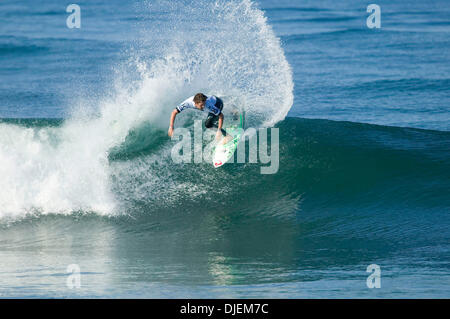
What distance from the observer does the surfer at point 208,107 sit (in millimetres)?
10875

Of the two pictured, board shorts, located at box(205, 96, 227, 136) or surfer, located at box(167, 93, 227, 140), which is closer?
surfer, located at box(167, 93, 227, 140)

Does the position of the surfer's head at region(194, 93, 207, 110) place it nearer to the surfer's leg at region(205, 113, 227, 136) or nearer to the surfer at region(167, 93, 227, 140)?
the surfer at region(167, 93, 227, 140)

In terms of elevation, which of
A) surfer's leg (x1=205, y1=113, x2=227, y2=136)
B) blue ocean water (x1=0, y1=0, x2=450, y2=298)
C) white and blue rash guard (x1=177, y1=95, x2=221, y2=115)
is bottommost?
blue ocean water (x1=0, y1=0, x2=450, y2=298)

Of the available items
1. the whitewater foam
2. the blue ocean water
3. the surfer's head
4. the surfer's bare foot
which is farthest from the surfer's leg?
the whitewater foam

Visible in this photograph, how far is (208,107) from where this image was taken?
444 inches

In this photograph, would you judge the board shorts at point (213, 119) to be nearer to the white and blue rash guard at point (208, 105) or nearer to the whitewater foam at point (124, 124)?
the white and blue rash guard at point (208, 105)

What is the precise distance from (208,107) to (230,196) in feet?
6.21

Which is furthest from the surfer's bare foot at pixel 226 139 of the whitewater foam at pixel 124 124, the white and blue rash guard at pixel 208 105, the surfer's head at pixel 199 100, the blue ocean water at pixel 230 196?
the surfer's head at pixel 199 100

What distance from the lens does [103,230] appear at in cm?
1061

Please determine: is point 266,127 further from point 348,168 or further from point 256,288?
point 256,288

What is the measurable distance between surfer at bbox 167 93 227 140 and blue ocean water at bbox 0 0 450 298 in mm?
1256

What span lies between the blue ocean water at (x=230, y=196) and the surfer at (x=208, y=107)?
1.26 meters

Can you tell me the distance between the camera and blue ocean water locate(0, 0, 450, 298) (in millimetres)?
8234
